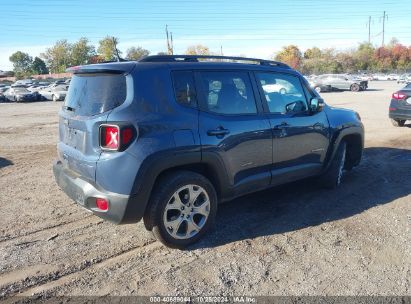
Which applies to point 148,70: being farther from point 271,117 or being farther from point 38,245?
point 38,245

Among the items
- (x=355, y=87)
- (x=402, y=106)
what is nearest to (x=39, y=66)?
(x=355, y=87)

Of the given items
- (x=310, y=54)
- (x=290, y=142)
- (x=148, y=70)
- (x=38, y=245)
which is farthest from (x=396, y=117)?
(x=310, y=54)

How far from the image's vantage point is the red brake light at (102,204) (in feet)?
11.5

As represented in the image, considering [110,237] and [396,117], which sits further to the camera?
[396,117]

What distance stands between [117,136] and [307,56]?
127 metres

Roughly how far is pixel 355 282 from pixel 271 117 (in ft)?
6.63

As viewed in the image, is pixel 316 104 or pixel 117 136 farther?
pixel 316 104

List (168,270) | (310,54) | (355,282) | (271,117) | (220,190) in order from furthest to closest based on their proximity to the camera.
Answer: (310,54)
(271,117)
(220,190)
(168,270)
(355,282)

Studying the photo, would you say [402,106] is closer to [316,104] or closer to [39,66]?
[316,104]

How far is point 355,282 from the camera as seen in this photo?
3281mm

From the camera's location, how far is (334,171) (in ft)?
17.9

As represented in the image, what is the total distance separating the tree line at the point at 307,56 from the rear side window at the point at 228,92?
7760cm

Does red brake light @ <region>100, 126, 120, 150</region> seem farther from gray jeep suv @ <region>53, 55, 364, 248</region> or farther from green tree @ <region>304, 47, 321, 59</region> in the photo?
green tree @ <region>304, 47, 321, 59</region>

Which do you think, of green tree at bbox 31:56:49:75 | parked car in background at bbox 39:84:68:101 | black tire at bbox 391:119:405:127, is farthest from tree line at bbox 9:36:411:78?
black tire at bbox 391:119:405:127
